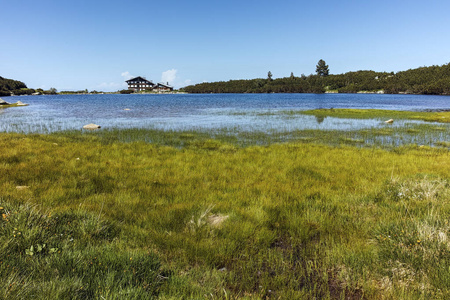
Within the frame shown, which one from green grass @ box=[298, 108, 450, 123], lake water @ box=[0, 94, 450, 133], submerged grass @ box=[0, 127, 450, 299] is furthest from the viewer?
green grass @ box=[298, 108, 450, 123]

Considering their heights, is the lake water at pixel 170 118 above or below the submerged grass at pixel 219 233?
above

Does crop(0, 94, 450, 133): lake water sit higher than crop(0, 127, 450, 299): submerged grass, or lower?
higher

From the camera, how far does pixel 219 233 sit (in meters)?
5.72

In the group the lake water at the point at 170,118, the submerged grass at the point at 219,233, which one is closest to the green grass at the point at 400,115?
the lake water at the point at 170,118

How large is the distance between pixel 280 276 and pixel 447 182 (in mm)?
7891

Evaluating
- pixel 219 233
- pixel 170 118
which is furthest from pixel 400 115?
pixel 219 233

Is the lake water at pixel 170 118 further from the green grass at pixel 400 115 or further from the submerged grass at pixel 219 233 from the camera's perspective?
the submerged grass at pixel 219 233

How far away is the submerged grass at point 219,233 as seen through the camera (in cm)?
373

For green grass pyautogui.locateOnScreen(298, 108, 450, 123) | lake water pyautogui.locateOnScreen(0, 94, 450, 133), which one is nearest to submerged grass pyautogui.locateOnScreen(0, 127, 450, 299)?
lake water pyautogui.locateOnScreen(0, 94, 450, 133)

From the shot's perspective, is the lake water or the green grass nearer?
the lake water

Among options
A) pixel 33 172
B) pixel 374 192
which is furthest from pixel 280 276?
pixel 33 172

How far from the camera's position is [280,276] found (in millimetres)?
4402

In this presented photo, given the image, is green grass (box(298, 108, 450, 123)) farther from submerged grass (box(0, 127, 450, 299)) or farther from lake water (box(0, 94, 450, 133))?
submerged grass (box(0, 127, 450, 299))

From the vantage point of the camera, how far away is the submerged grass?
3.73 m
